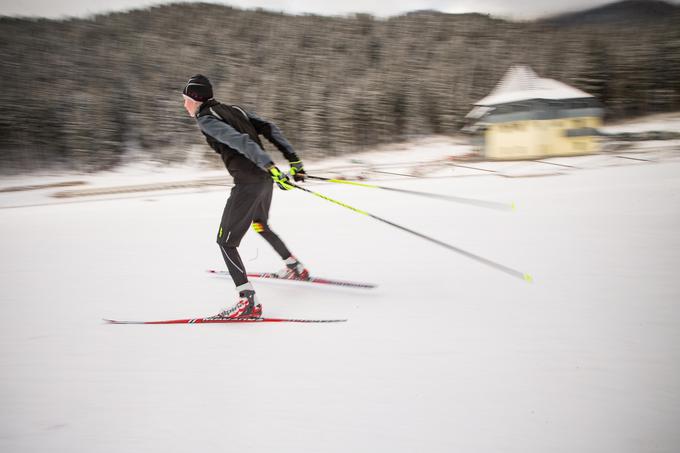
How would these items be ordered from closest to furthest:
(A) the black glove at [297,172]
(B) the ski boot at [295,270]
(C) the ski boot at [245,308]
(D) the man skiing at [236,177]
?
(D) the man skiing at [236,177] → (C) the ski boot at [245,308] → (A) the black glove at [297,172] → (B) the ski boot at [295,270]

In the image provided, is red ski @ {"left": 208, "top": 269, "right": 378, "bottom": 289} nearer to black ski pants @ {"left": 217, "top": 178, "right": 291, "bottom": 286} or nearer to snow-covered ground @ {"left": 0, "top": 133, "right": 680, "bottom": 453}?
snow-covered ground @ {"left": 0, "top": 133, "right": 680, "bottom": 453}

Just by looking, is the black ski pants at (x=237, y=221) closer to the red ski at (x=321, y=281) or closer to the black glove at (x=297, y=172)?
the black glove at (x=297, y=172)

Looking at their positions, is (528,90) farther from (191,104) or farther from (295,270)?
(191,104)

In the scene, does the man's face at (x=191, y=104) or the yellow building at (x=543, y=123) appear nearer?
the man's face at (x=191, y=104)

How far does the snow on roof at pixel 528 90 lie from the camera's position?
1095 centimetres

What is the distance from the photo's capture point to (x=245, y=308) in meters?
2.90

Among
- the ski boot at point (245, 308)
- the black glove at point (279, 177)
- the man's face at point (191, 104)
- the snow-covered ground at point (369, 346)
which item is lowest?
the snow-covered ground at point (369, 346)

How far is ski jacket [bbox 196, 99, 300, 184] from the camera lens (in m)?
2.70

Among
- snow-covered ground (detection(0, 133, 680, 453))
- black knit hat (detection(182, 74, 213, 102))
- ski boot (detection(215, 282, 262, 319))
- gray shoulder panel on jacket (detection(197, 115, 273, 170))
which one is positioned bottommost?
snow-covered ground (detection(0, 133, 680, 453))

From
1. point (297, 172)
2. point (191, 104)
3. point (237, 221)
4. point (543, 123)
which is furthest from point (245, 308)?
point (543, 123)

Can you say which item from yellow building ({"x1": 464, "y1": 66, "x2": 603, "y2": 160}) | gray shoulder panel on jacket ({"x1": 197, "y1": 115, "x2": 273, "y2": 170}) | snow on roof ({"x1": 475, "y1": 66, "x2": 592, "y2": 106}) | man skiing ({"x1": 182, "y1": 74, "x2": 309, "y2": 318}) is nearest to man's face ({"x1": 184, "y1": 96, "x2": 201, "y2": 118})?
man skiing ({"x1": 182, "y1": 74, "x2": 309, "y2": 318})

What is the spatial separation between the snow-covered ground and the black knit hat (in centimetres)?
155

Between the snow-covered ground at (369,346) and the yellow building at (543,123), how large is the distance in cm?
572

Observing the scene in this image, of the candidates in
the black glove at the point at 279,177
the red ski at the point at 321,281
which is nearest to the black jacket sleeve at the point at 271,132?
the black glove at the point at 279,177
